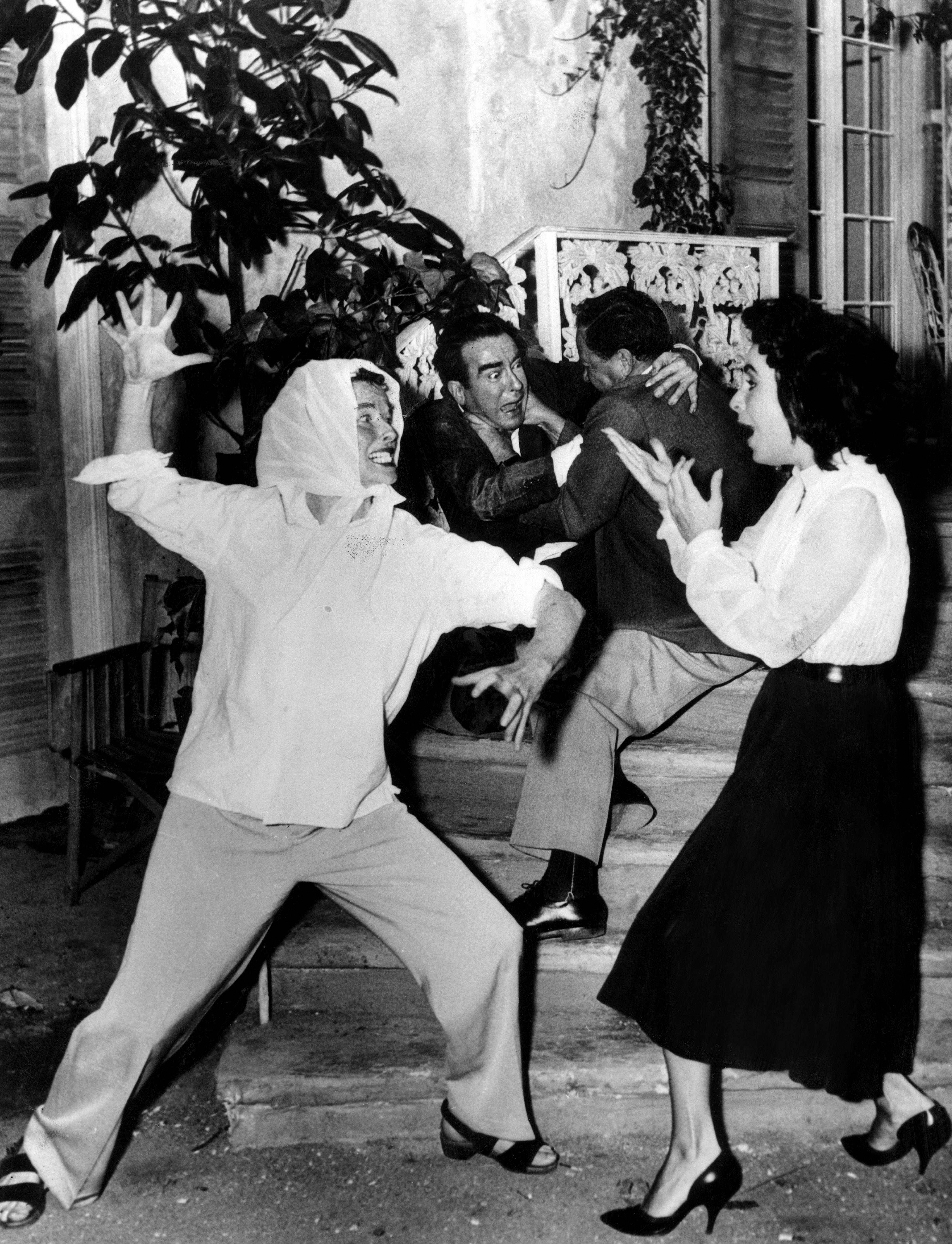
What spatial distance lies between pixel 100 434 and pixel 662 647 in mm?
2974

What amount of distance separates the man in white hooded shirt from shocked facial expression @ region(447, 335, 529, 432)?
40.8 inches

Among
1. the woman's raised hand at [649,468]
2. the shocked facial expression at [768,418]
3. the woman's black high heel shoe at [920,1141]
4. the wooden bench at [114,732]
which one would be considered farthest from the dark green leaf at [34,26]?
the woman's black high heel shoe at [920,1141]

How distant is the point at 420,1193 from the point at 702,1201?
2.08ft

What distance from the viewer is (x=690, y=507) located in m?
2.78

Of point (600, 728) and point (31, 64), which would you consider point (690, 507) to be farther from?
point (31, 64)

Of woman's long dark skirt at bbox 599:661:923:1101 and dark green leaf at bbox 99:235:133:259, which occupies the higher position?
dark green leaf at bbox 99:235:133:259

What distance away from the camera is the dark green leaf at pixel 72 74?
15.4ft

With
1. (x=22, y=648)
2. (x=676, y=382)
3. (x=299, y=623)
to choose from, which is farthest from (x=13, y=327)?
(x=299, y=623)

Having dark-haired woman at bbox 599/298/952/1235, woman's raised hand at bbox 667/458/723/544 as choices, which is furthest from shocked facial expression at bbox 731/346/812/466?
woman's raised hand at bbox 667/458/723/544

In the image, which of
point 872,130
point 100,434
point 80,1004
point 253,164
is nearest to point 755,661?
point 80,1004

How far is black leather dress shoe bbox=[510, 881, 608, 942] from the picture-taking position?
3398mm

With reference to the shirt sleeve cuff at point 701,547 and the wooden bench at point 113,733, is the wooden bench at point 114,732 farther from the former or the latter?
the shirt sleeve cuff at point 701,547

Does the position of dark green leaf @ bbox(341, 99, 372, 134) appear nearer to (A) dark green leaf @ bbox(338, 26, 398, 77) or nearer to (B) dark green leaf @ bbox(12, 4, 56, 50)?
(A) dark green leaf @ bbox(338, 26, 398, 77)

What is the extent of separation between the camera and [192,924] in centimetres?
269
